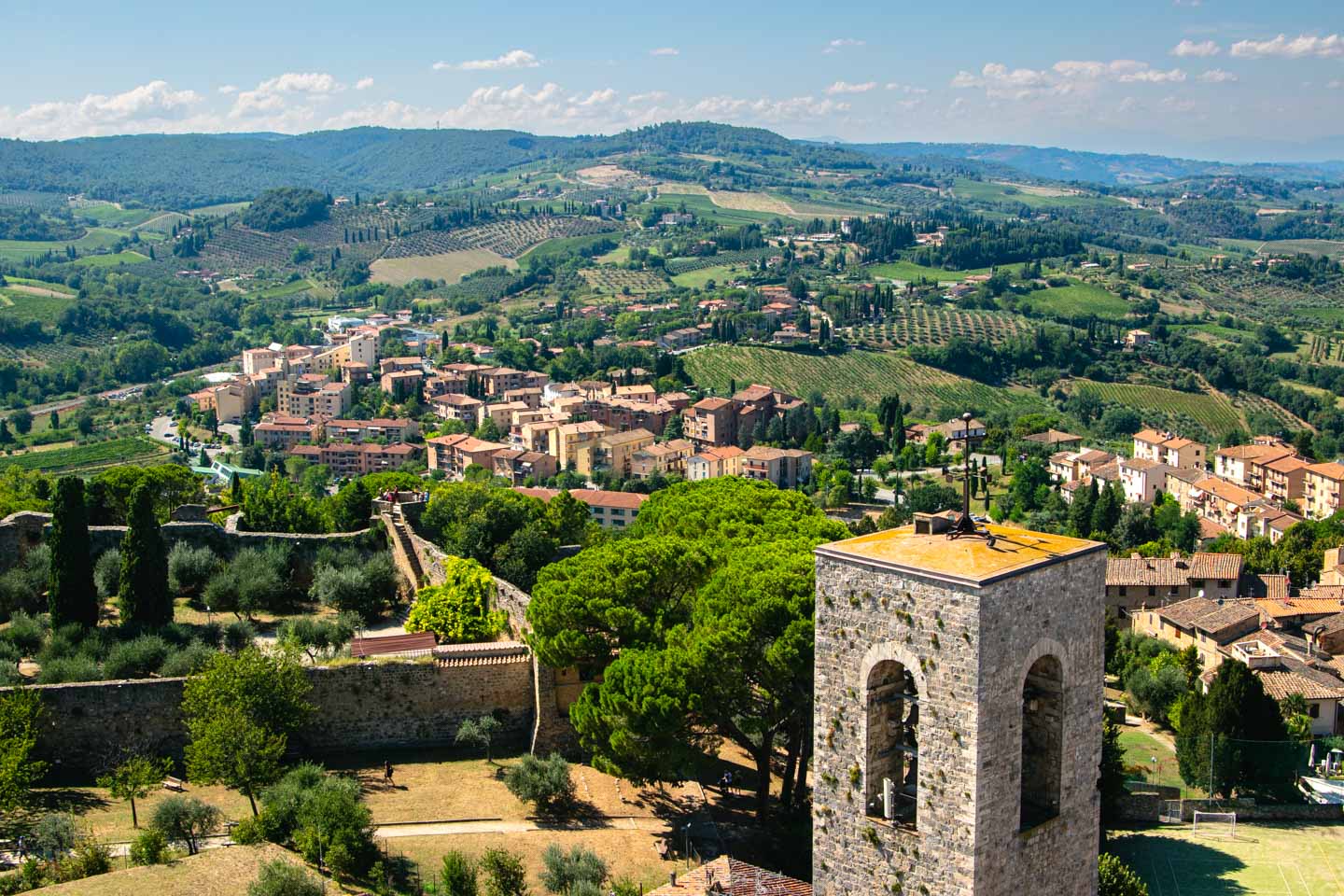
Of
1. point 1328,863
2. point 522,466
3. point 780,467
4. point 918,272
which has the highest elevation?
point 918,272

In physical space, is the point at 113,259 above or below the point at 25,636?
above

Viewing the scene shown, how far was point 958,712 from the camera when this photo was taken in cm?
927

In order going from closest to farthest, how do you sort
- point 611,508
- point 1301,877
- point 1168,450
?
point 1301,877, point 611,508, point 1168,450

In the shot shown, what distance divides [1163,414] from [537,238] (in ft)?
356

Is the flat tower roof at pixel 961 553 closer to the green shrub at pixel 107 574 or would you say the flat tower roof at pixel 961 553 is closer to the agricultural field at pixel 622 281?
the green shrub at pixel 107 574

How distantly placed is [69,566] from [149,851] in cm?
833

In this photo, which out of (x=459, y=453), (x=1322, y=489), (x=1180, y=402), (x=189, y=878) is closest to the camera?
(x=189, y=878)

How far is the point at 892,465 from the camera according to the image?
69875 mm

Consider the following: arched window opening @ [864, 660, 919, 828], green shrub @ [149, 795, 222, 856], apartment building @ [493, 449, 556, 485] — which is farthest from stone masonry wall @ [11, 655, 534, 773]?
apartment building @ [493, 449, 556, 485]

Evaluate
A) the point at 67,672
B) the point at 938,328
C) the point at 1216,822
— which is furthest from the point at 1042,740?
the point at 938,328

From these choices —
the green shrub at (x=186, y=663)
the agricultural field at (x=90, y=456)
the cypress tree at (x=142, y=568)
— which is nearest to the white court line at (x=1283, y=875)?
the green shrub at (x=186, y=663)

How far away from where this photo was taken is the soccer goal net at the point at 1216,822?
22.2 metres

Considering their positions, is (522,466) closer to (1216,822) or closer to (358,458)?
(358,458)

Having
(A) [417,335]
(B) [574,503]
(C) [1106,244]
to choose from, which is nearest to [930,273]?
(C) [1106,244]
